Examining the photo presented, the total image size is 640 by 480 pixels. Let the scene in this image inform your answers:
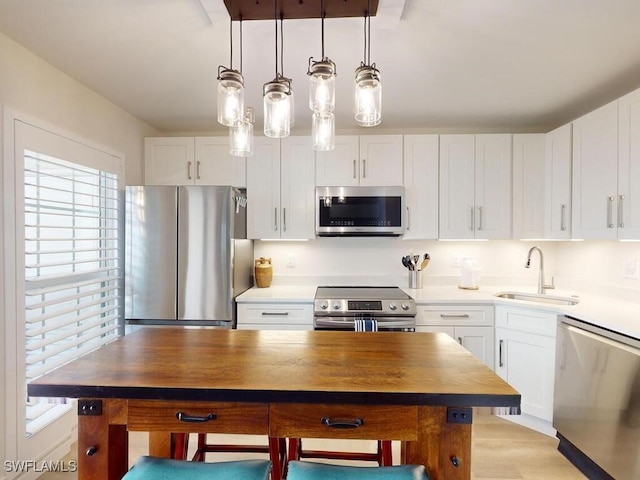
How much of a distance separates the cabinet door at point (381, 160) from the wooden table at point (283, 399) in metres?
2.02

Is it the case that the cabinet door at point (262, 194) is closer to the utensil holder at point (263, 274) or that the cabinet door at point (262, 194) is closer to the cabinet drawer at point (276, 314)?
the utensil holder at point (263, 274)

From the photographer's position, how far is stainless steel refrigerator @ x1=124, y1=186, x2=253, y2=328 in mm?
2607

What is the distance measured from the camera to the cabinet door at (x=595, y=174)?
221 cm

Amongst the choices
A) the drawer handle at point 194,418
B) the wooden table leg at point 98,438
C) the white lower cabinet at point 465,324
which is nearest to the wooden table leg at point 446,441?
the drawer handle at point 194,418

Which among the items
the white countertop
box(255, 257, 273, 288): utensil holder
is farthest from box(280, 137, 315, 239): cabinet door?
the white countertop

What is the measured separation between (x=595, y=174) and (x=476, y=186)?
2.68 ft

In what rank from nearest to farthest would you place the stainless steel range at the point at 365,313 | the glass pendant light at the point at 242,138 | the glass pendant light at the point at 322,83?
the glass pendant light at the point at 322,83
the glass pendant light at the point at 242,138
the stainless steel range at the point at 365,313

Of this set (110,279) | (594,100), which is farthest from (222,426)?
(594,100)

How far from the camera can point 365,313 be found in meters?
2.56

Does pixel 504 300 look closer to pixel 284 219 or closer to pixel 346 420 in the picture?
pixel 284 219

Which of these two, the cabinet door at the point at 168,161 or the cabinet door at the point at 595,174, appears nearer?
the cabinet door at the point at 595,174

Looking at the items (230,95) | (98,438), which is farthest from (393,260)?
(98,438)

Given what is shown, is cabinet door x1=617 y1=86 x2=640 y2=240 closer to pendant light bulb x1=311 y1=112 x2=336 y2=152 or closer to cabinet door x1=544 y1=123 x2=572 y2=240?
cabinet door x1=544 y1=123 x2=572 y2=240

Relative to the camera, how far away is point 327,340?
1.52m
